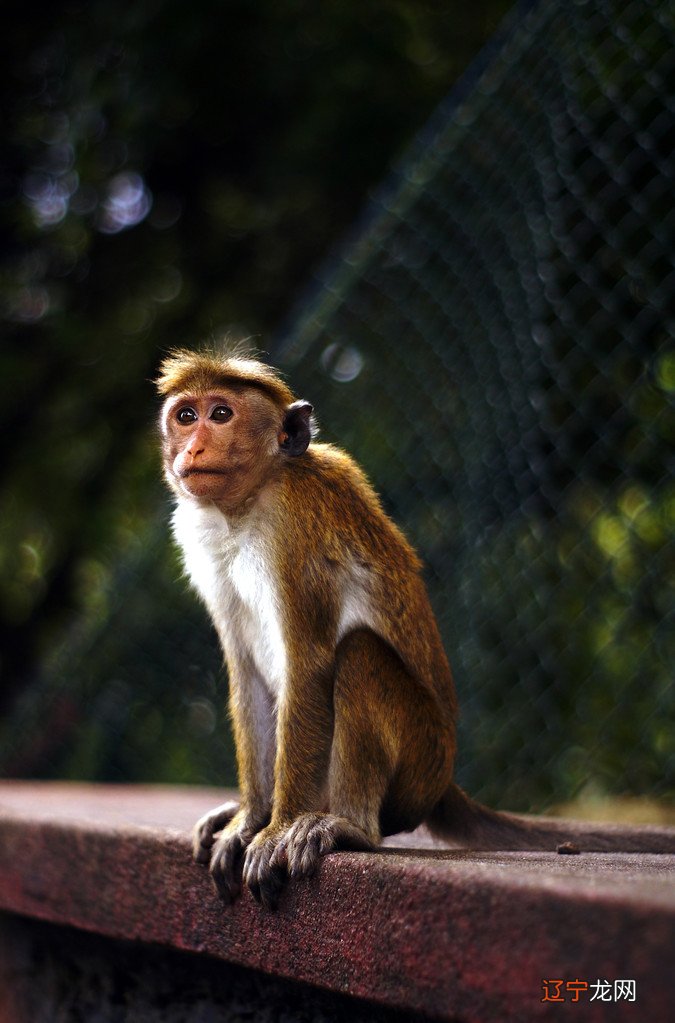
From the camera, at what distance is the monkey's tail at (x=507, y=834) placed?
10.8 ft

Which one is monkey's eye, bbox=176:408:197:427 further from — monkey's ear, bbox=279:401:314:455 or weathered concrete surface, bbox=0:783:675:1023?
weathered concrete surface, bbox=0:783:675:1023

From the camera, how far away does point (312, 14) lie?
26.9 feet

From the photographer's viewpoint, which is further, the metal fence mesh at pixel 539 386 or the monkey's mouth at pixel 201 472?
the metal fence mesh at pixel 539 386

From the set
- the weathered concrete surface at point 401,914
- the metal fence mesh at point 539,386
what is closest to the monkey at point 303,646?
the weathered concrete surface at point 401,914

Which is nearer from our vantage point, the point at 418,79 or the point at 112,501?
the point at 418,79

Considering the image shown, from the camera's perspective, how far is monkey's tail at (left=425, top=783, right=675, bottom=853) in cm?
330

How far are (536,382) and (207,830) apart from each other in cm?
250

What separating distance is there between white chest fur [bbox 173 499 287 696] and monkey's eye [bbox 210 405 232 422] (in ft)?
0.85

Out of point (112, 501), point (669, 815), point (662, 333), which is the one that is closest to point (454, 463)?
point (662, 333)

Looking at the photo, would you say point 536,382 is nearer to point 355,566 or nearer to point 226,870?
point 355,566

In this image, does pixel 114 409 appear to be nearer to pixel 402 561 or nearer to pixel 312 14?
pixel 312 14

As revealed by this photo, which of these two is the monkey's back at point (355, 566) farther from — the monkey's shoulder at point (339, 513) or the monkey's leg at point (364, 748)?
the monkey's leg at point (364, 748)

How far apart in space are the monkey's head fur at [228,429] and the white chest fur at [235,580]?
0.33ft

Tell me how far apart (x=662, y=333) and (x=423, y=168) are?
1.40 meters
